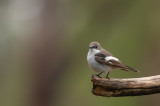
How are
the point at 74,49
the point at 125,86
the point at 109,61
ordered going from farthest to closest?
the point at 74,49
the point at 109,61
the point at 125,86

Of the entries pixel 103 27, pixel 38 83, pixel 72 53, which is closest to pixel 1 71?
pixel 38 83

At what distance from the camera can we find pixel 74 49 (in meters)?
14.3

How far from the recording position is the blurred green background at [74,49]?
40.4ft

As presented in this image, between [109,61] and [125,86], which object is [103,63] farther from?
[125,86]

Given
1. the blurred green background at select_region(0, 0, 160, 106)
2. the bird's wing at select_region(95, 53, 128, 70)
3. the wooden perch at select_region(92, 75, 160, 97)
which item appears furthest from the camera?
the blurred green background at select_region(0, 0, 160, 106)

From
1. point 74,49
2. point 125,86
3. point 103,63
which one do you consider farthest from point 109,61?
point 74,49

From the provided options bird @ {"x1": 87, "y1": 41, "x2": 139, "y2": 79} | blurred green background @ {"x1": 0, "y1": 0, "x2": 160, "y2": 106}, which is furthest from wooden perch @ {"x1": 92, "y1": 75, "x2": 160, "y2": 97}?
blurred green background @ {"x1": 0, "y1": 0, "x2": 160, "y2": 106}

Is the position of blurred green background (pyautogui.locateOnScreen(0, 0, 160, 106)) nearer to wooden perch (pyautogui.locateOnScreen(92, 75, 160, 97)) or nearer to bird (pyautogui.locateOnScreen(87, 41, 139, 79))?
bird (pyautogui.locateOnScreen(87, 41, 139, 79))

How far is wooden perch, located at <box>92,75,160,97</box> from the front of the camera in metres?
6.00

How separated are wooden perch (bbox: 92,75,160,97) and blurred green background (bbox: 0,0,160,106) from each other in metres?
5.81

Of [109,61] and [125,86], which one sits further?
[109,61]

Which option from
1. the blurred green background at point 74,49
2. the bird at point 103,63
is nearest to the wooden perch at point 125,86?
the bird at point 103,63

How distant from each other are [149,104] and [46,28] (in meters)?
5.10

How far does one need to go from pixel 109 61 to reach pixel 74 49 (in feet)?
25.0
